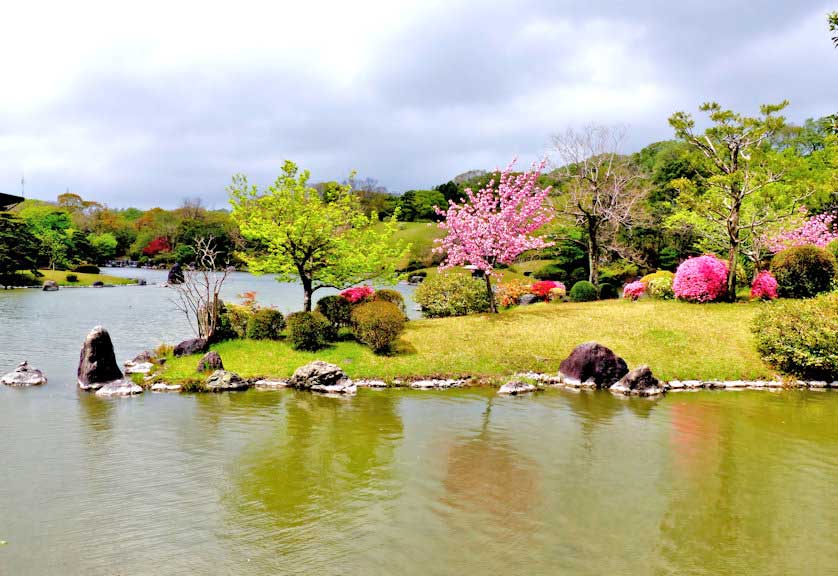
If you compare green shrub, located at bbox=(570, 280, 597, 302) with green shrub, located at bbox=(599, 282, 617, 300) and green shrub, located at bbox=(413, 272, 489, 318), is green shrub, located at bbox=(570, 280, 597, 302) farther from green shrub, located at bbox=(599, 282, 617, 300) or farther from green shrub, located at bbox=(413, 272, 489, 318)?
green shrub, located at bbox=(413, 272, 489, 318)

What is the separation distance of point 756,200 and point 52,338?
1640 inches

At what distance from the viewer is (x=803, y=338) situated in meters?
19.1

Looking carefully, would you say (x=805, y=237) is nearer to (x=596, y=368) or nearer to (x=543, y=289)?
(x=543, y=289)

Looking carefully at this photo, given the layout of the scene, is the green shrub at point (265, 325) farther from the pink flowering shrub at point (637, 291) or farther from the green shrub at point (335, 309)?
the pink flowering shrub at point (637, 291)

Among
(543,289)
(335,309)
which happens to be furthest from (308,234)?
(543,289)

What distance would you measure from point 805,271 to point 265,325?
24802 millimetres

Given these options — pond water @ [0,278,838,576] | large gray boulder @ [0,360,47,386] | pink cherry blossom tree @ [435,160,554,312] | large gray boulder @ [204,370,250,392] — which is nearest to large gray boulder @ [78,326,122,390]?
pond water @ [0,278,838,576]

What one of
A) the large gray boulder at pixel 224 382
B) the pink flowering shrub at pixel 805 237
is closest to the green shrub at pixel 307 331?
the large gray boulder at pixel 224 382

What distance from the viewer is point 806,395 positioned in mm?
17969

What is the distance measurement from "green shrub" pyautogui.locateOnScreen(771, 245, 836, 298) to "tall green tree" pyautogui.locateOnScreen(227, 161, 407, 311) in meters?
19.0

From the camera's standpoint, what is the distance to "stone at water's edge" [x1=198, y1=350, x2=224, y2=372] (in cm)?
1877

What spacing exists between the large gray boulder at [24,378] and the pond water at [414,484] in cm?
148

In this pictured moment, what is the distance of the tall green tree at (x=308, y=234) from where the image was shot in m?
21.6

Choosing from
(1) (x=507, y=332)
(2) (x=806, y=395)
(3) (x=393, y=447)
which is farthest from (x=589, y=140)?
(3) (x=393, y=447)
